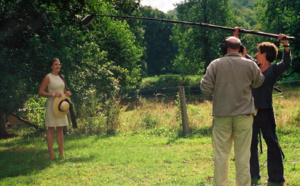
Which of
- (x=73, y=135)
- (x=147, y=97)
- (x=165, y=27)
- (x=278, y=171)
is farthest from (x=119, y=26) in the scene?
(x=165, y=27)

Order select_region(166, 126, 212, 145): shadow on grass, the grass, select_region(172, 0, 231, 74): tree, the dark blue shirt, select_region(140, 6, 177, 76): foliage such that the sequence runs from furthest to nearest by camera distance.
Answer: select_region(140, 6, 177, 76): foliage
select_region(172, 0, 231, 74): tree
select_region(166, 126, 212, 145): shadow on grass
the grass
the dark blue shirt

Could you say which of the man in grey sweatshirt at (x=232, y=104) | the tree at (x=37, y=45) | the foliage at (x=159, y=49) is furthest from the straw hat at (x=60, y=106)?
the foliage at (x=159, y=49)

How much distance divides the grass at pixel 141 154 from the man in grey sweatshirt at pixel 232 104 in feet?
3.66

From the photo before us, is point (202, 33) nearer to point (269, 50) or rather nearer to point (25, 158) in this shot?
point (25, 158)

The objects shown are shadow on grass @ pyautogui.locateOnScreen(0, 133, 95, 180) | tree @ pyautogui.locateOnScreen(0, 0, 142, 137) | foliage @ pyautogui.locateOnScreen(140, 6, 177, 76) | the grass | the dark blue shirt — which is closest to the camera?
the dark blue shirt

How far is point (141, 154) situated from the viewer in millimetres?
8586

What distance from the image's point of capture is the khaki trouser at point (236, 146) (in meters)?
4.74

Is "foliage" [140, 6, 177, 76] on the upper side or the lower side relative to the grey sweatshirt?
upper

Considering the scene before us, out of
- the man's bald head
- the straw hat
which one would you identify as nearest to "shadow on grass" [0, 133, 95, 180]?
the straw hat

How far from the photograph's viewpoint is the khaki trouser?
474 centimetres

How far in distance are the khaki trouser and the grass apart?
106 cm

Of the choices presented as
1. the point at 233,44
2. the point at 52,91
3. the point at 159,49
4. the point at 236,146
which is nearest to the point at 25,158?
the point at 52,91

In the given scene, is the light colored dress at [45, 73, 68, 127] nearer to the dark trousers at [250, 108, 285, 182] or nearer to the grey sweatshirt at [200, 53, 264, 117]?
the grey sweatshirt at [200, 53, 264, 117]

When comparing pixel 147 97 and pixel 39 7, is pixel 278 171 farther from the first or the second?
pixel 147 97
